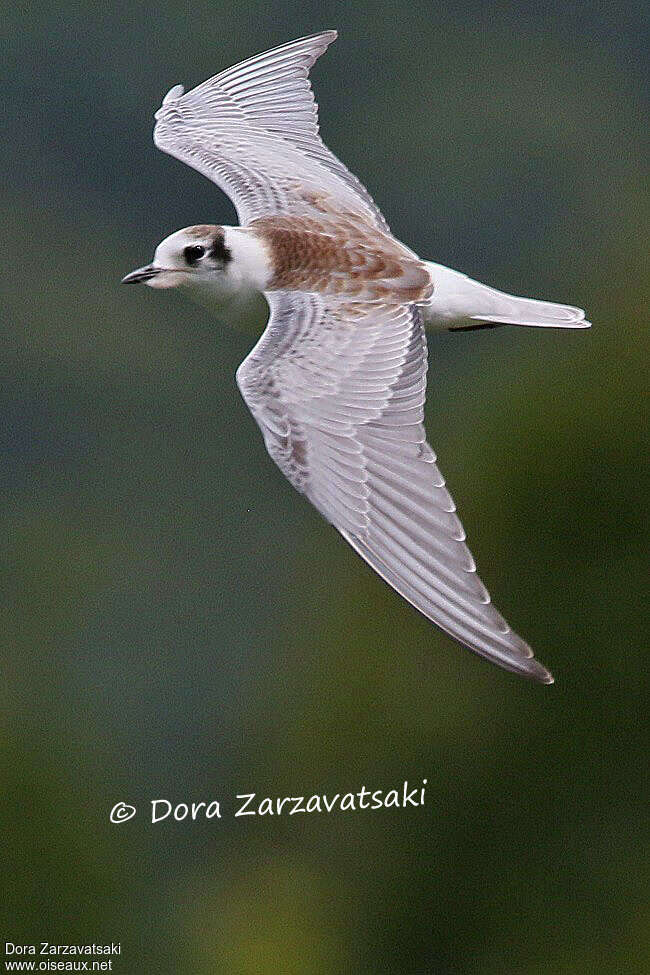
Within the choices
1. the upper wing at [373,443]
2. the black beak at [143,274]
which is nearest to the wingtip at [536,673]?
the upper wing at [373,443]

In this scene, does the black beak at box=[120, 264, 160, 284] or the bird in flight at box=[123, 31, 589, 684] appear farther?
the black beak at box=[120, 264, 160, 284]

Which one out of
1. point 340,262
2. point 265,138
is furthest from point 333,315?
point 265,138

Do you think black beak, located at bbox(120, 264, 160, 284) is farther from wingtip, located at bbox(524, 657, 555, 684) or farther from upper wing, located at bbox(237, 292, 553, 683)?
wingtip, located at bbox(524, 657, 555, 684)

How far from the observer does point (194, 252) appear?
2.31 meters

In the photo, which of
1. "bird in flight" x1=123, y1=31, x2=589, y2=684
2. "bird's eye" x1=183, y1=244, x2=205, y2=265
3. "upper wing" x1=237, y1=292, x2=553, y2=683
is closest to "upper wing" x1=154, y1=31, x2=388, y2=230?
"bird in flight" x1=123, y1=31, x2=589, y2=684

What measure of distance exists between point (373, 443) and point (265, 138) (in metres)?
1.01

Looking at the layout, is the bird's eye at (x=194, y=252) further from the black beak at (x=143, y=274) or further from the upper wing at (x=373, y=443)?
the upper wing at (x=373, y=443)

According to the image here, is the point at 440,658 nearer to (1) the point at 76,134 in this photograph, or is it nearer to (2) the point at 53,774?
(2) the point at 53,774

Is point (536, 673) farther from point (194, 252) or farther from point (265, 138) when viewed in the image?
point (265, 138)

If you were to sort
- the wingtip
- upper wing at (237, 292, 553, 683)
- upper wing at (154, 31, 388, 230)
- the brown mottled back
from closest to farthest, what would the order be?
the wingtip, upper wing at (237, 292, 553, 683), the brown mottled back, upper wing at (154, 31, 388, 230)

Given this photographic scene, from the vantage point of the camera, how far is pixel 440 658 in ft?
14.4

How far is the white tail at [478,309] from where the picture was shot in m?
2.32

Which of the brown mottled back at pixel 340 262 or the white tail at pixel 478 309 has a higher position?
the brown mottled back at pixel 340 262

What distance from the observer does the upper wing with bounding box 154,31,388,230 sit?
8.46 feet
